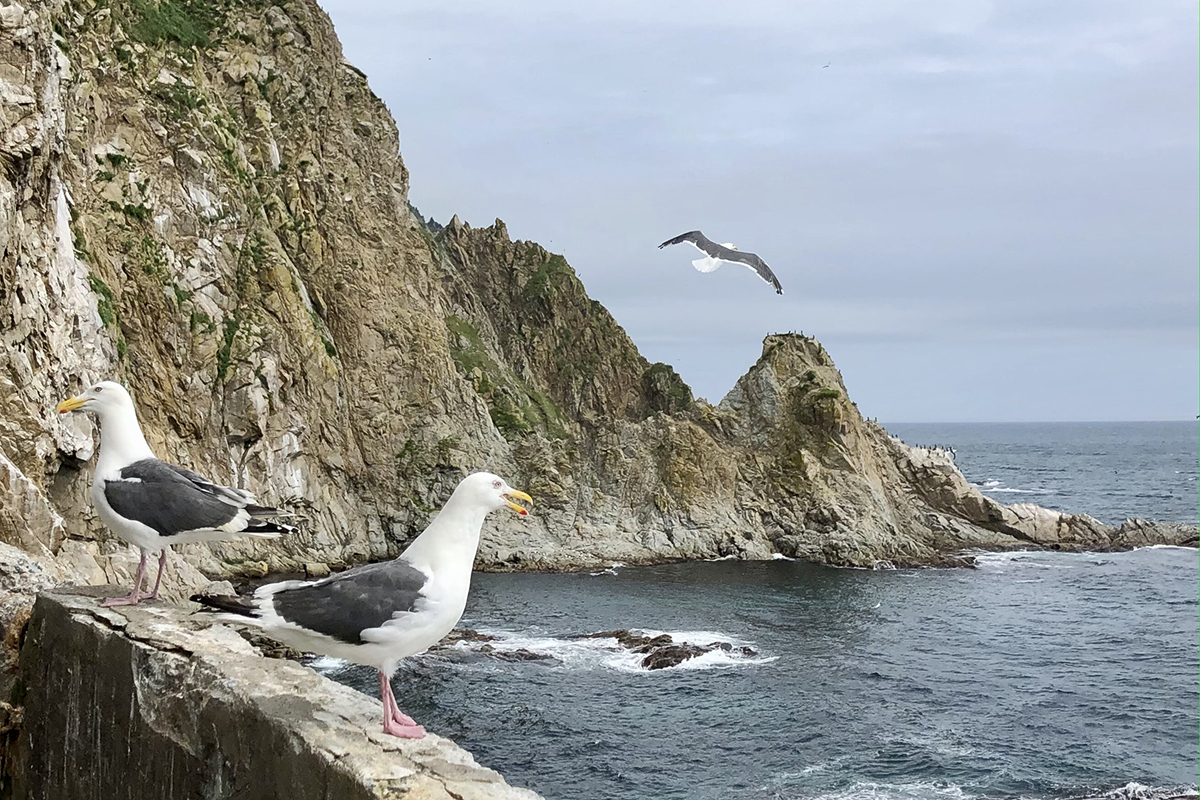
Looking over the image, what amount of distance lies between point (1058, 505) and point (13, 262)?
283 feet

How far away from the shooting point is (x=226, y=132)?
50156 mm

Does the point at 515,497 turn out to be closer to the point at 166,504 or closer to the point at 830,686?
the point at 166,504

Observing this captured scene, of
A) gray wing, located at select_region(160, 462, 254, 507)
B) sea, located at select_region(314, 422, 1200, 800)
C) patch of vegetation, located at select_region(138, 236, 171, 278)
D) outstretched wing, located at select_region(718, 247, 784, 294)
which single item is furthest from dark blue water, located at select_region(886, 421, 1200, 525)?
gray wing, located at select_region(160, 462, 254, 507)

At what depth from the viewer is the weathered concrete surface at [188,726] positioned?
15.6ft

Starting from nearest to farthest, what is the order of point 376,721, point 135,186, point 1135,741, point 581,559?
point 376,721
point 1135,741
point 135,186
point 581,559

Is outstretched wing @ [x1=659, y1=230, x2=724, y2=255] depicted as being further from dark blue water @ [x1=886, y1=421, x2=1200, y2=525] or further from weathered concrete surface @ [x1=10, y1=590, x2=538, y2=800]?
dark blue water @ [x1=886, y1=421, x2=1200, y2=525]

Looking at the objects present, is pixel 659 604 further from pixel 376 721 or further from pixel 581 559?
pixel 376 721

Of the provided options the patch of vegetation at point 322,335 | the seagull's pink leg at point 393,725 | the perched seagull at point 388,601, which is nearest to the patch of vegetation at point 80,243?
the patch of vegetation at point 322,335

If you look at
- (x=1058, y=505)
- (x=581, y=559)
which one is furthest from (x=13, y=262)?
(x=1058, y=505)

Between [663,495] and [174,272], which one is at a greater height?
[174,272]

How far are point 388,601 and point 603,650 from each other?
99.2ft

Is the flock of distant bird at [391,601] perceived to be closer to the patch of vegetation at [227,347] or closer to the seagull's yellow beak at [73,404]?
the seagull's yellow beak at [73,404]

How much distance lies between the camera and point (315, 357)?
51.1m

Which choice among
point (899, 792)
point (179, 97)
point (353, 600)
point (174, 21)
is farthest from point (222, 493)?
point (174, 21)
